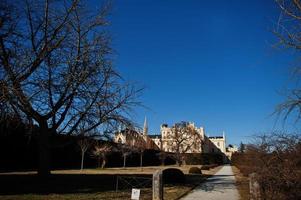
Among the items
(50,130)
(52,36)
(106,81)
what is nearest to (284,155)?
(106,81)

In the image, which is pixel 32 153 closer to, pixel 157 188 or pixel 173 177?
pixel 173 177

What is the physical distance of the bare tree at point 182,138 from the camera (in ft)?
206

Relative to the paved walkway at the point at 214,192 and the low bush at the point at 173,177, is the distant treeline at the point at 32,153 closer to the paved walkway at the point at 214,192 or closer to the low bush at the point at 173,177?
the low bush at the point at 173,177

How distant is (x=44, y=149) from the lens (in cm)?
1756

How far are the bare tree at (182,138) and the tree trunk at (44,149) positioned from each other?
4567 centimetres

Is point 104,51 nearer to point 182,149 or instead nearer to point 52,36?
point 52,36

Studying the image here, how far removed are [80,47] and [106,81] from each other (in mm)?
2185

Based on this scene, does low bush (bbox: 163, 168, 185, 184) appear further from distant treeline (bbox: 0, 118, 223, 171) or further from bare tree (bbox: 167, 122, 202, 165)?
bare tree (bbox: 167, 122, 202, 165)

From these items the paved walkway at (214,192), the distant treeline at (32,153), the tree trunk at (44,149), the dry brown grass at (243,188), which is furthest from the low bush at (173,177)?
the tree trunk at (44,149)

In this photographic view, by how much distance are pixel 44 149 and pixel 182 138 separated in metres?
47.6

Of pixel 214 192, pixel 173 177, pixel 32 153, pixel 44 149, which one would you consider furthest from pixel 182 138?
pixel 44 149

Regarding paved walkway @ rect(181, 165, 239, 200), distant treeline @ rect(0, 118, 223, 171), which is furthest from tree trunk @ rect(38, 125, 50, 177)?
paved walkway @ rect(181, 165, 239, 200)

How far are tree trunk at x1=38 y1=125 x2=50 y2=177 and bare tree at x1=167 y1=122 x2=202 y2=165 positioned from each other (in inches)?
1798

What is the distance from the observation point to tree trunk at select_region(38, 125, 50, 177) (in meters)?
17.5
